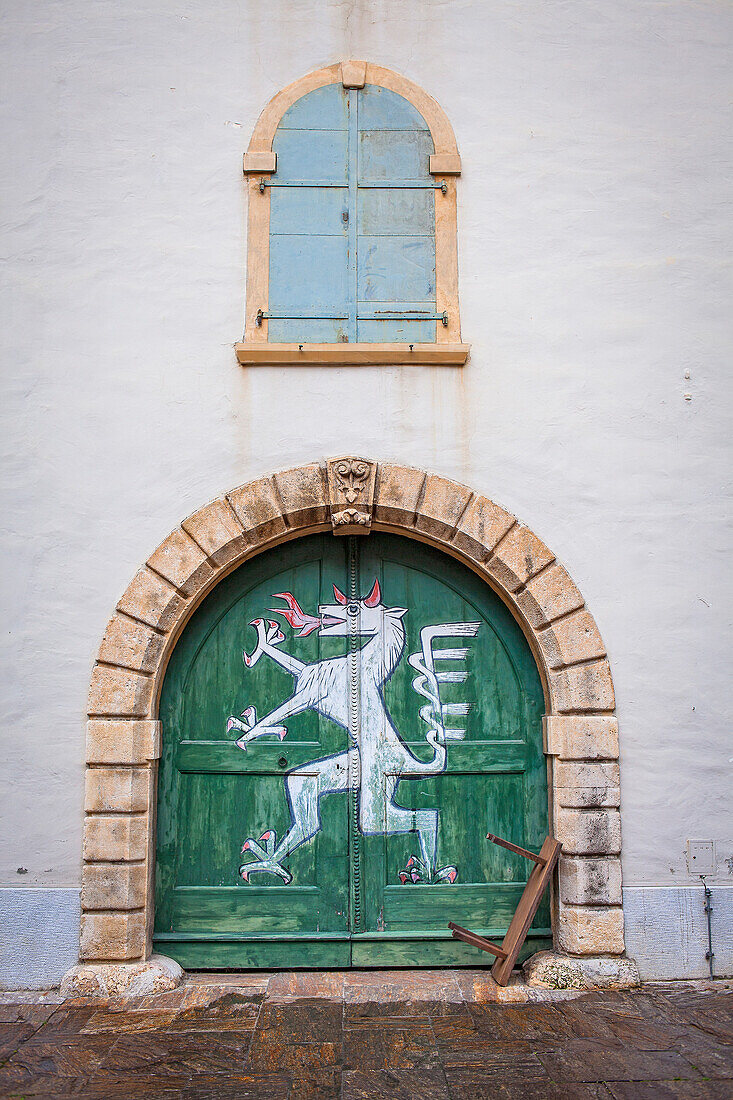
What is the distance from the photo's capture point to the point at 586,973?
13.5ft

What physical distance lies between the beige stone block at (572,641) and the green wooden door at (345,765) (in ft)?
0.81

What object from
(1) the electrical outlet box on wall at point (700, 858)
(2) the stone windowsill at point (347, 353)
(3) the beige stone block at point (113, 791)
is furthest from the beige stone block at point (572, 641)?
(3) the beige stone block at point (113, 791)

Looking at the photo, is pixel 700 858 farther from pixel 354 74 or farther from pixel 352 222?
pixel 354 74

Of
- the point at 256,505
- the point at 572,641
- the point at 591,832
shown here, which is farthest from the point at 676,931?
the point at 256,505

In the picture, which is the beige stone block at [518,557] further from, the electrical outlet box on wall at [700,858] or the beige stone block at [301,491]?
the electrical outlet box on wall at [700,858]

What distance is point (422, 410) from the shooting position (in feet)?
15.1

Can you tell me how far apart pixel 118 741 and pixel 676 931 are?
3.04 m

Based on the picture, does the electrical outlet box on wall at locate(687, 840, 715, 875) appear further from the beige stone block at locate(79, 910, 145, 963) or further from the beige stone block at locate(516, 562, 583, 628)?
the beige stone block at locate(79, 910, 145, 963)

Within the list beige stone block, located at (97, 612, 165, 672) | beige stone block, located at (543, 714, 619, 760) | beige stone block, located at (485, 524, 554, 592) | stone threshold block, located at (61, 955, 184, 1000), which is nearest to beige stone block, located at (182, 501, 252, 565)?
beige stone block, located at (97, 612, 165, 672)

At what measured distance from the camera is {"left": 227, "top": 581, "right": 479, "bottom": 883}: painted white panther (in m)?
4.48

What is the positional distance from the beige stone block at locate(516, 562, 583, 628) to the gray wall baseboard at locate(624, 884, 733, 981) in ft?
4.82

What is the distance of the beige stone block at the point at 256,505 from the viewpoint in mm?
4461

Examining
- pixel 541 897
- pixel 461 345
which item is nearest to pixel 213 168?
pixel 461 345

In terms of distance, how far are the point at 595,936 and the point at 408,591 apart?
2.03 m
